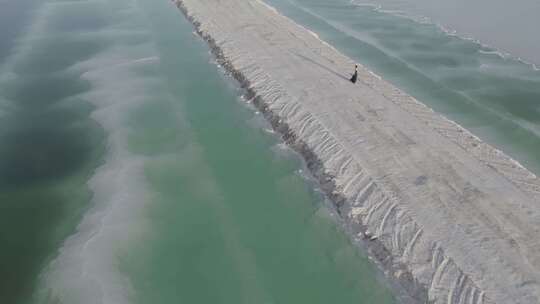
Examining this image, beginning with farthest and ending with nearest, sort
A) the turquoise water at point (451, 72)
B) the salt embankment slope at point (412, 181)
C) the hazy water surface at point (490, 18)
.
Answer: the hazy water surface at point (490, 18) → the turquoise water at point (451, 72) → the salt embankment slope at point (412, 181)

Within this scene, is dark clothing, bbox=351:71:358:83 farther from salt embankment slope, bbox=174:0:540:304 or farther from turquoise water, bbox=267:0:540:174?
turquoise water, bbox=267:0:540:174

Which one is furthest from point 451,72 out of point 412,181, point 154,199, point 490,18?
point 154,199

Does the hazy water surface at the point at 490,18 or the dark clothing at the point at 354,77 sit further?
the hazy water surface at the point at 490,18

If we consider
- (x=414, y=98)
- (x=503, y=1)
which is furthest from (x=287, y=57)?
(x=503, y=1)

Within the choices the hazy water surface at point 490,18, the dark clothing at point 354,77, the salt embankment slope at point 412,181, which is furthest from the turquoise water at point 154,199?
the hazy water surface at point 490,18

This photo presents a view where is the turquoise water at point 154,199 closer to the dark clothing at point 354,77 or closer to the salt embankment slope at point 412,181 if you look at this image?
the salt embankment slope at point 412,181

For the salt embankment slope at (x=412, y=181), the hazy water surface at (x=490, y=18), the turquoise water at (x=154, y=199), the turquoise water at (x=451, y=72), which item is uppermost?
the hazy water surface at (x=490, y=18)
